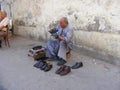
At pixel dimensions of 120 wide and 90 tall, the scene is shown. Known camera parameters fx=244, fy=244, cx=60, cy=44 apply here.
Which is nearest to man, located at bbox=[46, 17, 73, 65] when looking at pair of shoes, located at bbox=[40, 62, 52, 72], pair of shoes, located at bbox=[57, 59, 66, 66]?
pair of shoes, located at bbox=[57, 59, 66, 66]

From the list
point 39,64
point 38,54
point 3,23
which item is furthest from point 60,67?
point 3,23

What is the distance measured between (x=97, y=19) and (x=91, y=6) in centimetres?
37

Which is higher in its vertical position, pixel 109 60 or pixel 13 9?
pixel 13 9

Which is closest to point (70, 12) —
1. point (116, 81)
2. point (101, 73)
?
point (101, 73)

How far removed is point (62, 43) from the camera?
5883mm

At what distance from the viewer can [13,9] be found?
30.3ft

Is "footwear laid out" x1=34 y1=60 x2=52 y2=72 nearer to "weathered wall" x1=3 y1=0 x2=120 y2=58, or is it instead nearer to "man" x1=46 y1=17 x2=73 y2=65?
"man" x1=46 y1=17 x2=73 y2=65

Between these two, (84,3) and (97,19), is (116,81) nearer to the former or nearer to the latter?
(97,19)

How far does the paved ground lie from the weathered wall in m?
0.49

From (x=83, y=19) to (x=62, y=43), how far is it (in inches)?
36.5

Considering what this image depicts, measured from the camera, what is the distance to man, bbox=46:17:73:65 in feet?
19.1

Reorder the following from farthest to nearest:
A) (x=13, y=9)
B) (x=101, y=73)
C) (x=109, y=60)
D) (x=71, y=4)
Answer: (x=13, y=9) → (x=71, y=4) → (x=109, y=60) → (x=101, y=73)

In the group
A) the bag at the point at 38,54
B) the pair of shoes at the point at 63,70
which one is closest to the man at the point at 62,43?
the bag at the point at 38,54

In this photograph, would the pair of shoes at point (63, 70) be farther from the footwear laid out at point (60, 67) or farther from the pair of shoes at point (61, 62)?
the pair of shoes at point (61, 62)
